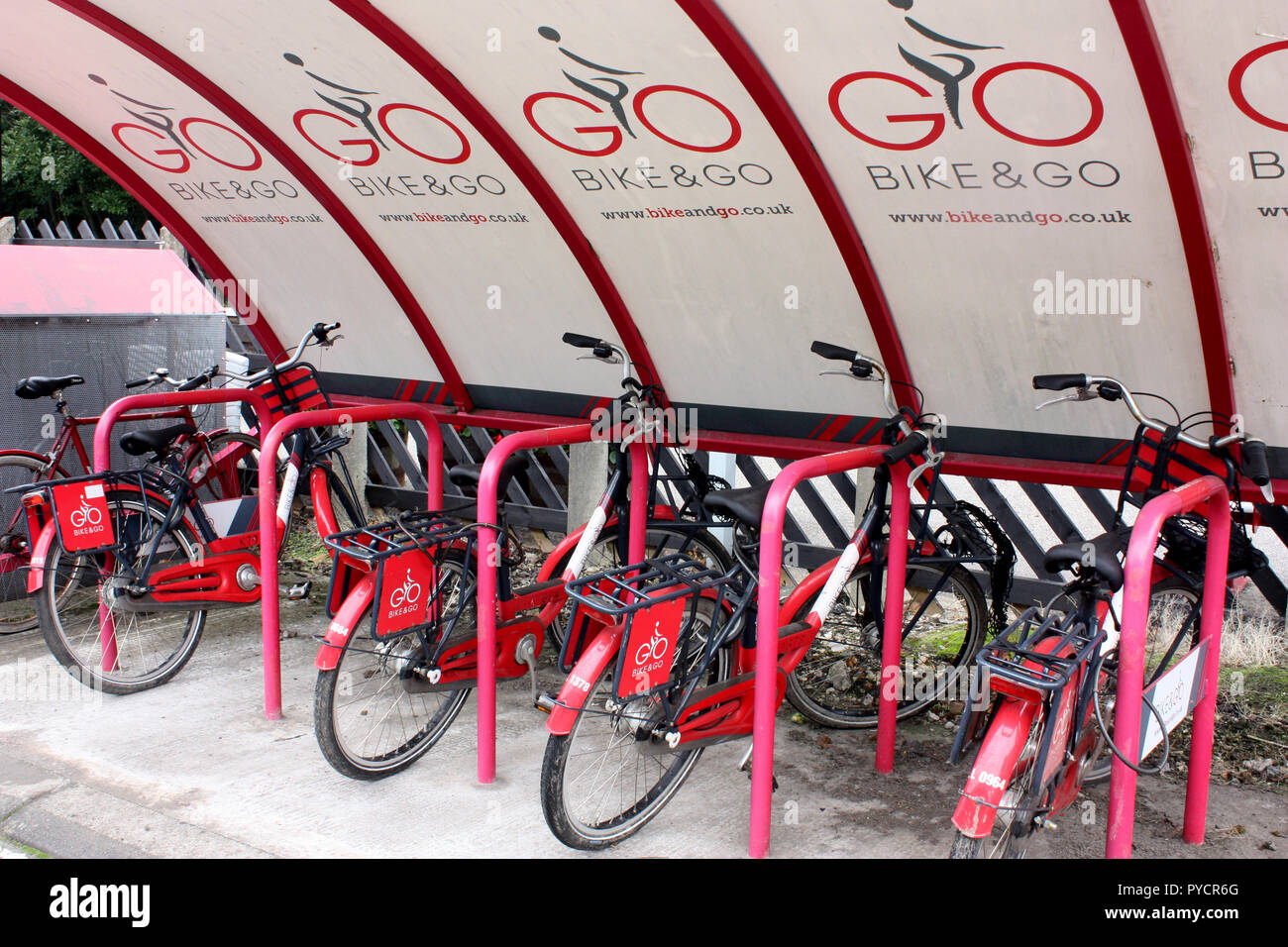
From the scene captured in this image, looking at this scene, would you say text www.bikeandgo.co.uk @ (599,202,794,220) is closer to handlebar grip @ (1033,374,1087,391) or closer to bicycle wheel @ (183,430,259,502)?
handlebar grip @ (1033,374,1087,391)

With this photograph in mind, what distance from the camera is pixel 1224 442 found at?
11.3 ft

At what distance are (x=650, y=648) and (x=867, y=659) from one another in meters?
2.01

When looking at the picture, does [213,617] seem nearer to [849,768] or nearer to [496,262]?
[496,262]

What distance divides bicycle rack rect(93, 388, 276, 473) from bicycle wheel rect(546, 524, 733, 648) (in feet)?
5.59

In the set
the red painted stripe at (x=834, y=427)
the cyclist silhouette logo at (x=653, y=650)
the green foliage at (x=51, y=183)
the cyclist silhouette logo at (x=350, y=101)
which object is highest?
the green foliage at (x=51, y=183)

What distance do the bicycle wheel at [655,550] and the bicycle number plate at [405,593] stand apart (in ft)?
1.92

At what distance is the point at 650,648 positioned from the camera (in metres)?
3.38

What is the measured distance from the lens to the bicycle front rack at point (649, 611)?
3.29 metres

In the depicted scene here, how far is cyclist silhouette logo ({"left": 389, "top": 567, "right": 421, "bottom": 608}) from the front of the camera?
153 inches

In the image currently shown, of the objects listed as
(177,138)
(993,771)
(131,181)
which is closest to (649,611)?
(993,771)

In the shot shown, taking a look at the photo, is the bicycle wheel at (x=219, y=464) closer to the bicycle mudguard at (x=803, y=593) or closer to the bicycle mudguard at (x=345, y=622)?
the bicycle mudguard at (x=345, y=622)

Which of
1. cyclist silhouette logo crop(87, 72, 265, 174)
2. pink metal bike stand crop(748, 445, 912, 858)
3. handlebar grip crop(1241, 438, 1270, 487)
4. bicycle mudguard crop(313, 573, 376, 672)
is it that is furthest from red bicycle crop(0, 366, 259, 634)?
handlebar grip crop(1241, 438, 1270, 487)

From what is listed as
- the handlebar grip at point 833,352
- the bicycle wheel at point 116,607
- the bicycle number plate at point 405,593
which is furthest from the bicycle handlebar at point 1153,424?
the bicycle wheel at point 116,607

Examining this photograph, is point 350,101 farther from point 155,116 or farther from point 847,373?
point 847,373
